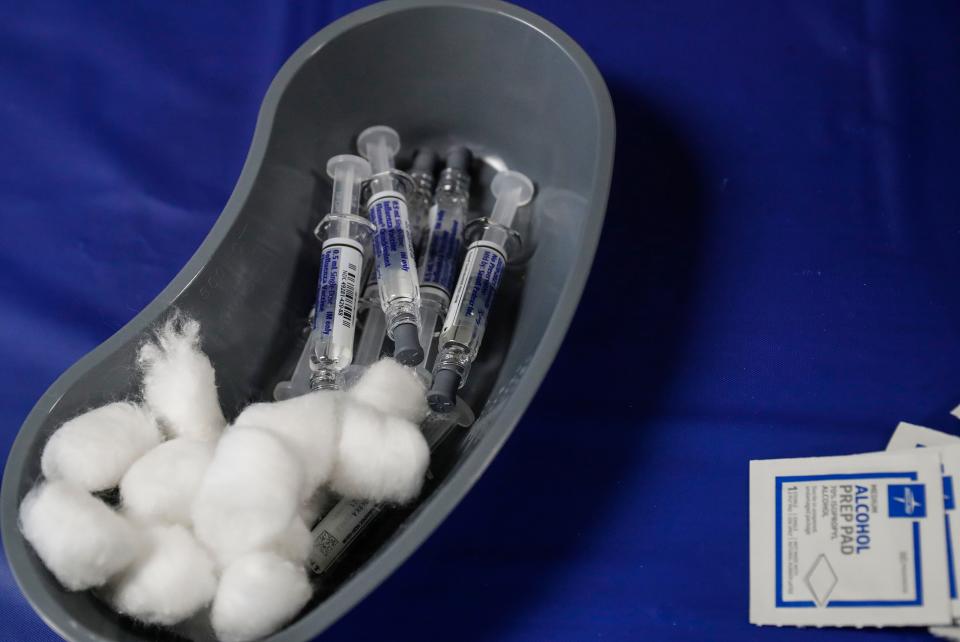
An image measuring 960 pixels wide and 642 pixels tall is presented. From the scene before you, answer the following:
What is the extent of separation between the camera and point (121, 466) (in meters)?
0.75

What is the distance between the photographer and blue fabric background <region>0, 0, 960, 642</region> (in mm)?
898

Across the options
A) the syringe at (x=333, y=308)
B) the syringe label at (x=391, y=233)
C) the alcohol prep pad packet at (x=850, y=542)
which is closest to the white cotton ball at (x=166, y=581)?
the syringe at (x=333, y=308)

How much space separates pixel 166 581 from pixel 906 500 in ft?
2.01

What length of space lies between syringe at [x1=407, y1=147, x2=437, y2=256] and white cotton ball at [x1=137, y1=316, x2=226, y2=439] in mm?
270

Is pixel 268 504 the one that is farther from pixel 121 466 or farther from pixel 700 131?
pixel 700 131

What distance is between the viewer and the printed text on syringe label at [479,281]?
0.93 m

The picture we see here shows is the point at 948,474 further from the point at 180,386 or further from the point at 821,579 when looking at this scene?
the point at 180,386

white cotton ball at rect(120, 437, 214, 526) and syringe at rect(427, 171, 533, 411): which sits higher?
syringe at rect(427, 171, 533, 411)

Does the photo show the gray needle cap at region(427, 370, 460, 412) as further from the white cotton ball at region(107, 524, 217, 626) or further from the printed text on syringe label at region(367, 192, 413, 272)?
the white cotton ball at region(107, 524, 217, 626)

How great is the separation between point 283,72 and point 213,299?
9.7 inches

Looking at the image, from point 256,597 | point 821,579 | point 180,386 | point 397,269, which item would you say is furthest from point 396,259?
point 821,579

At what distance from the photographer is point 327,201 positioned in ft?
3.35

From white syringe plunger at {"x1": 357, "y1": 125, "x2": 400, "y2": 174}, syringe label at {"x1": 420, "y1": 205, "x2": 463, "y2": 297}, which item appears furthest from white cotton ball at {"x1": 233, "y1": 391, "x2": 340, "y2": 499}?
white syringe plunger at {"x1": 357, "y1": 125, "x2": 400, "y2": 174}

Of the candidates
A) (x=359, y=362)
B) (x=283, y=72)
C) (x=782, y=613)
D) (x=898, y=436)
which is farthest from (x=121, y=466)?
(x=898, y=436)
